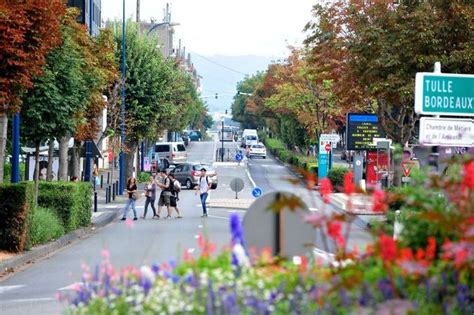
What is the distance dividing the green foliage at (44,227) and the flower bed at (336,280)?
20.7 meters

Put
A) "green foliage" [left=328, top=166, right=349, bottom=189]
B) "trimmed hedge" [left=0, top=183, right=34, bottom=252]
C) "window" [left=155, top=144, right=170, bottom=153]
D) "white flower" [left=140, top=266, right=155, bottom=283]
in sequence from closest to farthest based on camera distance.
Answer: "white flower" [left=140, top=266, right=155, bottom=283]
"trimmed hedge" [left=0, top=183, right=34, bottom=252]
"green foliage" [left=328, top=166, right=349, bottom=189]
"window" [left=155, top=144, right=170, bottom=153]

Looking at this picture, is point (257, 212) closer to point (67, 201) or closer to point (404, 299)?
point (404, 299)

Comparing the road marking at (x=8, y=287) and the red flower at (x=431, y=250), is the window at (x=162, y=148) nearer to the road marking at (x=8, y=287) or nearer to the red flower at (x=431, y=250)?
the road marking at (x=8, y=287)

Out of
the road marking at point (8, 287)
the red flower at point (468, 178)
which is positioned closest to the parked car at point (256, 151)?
the road marking at point (8, 287)

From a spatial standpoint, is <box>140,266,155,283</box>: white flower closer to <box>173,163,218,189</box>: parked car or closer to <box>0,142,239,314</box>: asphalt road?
<box>0,142,239,314</box>: asphalt road

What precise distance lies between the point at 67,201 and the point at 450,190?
25.9 m

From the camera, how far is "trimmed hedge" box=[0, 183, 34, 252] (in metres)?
24.2

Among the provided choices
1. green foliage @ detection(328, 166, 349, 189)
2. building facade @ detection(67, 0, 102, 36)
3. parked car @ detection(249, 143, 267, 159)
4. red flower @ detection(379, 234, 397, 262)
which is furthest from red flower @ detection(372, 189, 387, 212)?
parked car @ detection(249, 143, 267, 159)

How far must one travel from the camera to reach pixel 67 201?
31.4 meters

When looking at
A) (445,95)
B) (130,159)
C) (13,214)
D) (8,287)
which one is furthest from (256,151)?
(445,95)

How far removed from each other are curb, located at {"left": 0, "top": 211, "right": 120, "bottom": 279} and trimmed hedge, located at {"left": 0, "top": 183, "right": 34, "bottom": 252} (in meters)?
0.36

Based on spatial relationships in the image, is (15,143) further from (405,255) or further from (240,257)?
(405,255)

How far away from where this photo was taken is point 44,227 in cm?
2777

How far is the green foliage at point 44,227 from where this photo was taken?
26.8 meters
